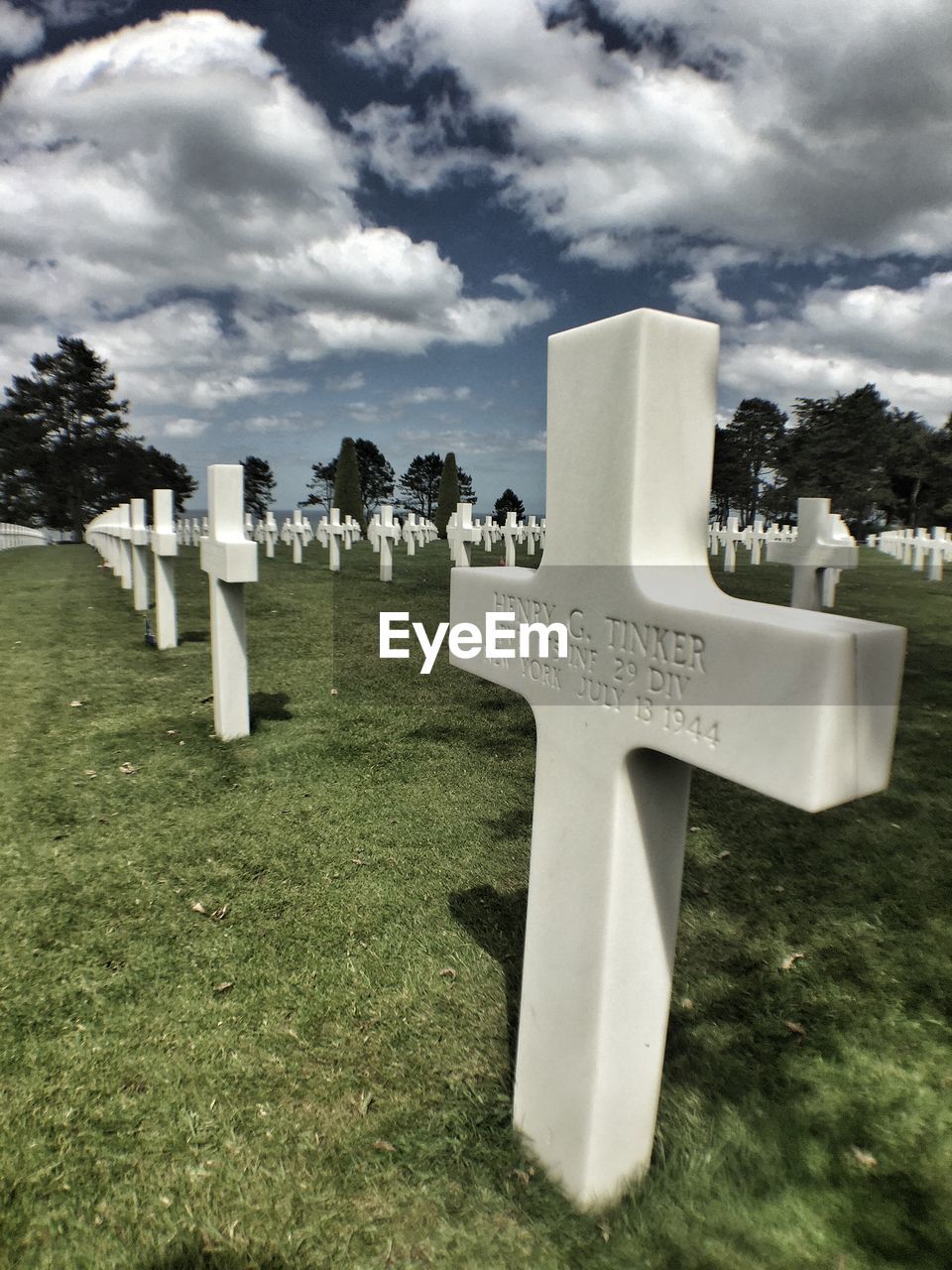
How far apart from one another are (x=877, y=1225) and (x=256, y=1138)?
168 cm

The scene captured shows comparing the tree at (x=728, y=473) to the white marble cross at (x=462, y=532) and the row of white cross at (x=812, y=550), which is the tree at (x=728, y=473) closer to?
the white marble cross at (x=462, y=532)

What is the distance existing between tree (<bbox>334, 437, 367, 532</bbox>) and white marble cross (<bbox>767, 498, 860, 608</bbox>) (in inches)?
1381

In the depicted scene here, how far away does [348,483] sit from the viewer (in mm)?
41906

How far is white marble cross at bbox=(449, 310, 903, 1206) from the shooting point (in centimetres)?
140

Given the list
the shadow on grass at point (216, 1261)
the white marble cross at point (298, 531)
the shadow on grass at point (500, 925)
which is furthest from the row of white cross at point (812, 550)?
the white marble cross at point (298, 531)

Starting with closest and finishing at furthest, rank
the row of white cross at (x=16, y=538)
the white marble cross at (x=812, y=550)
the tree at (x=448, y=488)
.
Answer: the white marble cross at (x=812, y=550), the row of white cross at (x=16, y=538), the tree at (x=448, y=488)

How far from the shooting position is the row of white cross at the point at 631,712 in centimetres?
139

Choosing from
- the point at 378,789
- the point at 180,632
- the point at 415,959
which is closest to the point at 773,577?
the point at 180,632

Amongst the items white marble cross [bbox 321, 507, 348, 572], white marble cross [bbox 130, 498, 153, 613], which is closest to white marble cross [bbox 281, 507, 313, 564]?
white marble cross [bbox 321, 507, 348, 572]

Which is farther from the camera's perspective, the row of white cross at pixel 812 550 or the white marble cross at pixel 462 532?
the white marble cross at pixel 462 532

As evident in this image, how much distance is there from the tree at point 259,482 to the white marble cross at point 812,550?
7391 cm

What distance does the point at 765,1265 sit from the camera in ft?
5.81

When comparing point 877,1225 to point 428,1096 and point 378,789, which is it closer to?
point 428,1096

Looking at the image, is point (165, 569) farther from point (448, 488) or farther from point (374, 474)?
point (374, 474)
